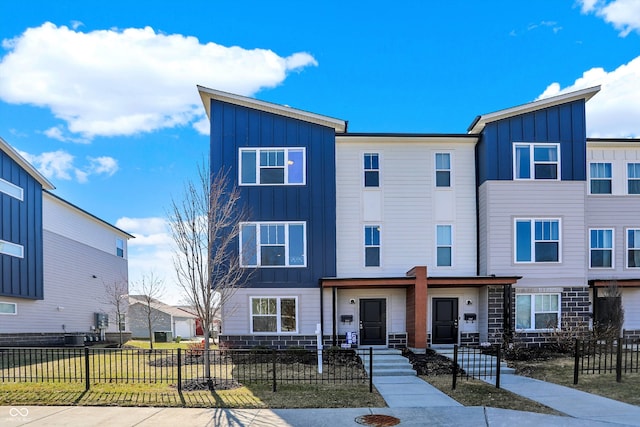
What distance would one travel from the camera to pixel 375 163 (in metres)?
17.3

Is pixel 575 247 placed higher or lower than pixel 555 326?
higher

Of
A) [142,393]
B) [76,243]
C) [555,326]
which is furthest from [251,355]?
[76,243]

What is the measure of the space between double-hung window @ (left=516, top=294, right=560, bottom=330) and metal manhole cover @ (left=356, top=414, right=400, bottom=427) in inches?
398

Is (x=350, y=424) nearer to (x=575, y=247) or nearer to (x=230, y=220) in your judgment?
(x=230, y=220)

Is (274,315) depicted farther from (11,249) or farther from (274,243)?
(11,249)

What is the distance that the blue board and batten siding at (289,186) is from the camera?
1650 centimetres

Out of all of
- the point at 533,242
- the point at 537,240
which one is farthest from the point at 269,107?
the point at 537,240

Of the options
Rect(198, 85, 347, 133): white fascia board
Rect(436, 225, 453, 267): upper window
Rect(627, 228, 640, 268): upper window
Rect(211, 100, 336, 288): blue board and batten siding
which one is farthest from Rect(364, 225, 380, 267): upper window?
Rect(627, 228, 640, 268): upper window

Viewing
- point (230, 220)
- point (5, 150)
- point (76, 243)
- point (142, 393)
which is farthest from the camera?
point (76, 243)

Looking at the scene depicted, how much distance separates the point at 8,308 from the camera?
18.9 metres

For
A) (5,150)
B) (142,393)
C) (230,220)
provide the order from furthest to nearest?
(5,150)
(230,220)
(142,393)

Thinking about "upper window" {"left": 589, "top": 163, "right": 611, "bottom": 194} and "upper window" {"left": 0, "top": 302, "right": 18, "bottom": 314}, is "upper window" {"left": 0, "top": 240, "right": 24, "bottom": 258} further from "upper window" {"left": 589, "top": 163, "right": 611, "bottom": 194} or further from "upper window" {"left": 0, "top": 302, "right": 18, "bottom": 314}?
"upper window" {"left": 589, "top": 163, "right": 611, "bottom": 194}

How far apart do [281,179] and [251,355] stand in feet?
19.0

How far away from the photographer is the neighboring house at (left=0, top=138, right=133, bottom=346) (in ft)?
61.6
